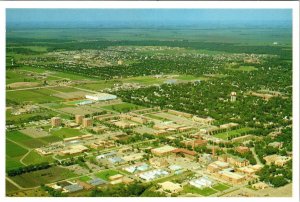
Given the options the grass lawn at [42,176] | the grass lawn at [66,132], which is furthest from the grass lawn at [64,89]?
the grass lawn at [42,176]

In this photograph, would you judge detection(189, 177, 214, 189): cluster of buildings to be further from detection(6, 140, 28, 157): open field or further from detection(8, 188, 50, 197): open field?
detection(6, 140, 28, 157): open field

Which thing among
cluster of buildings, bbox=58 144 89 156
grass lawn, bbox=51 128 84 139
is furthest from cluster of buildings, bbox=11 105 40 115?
cluster of buildings, bbox=58 144 89 156

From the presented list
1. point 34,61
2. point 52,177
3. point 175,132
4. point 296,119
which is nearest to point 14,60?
point 34,61

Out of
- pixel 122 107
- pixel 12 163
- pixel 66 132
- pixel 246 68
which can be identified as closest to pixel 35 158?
pixel 12 163

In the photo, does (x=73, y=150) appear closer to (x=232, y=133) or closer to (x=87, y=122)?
(x=87, y=122)

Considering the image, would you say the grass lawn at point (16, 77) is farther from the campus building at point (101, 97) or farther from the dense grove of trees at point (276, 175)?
the dense grove of trees at point (276, 175)
